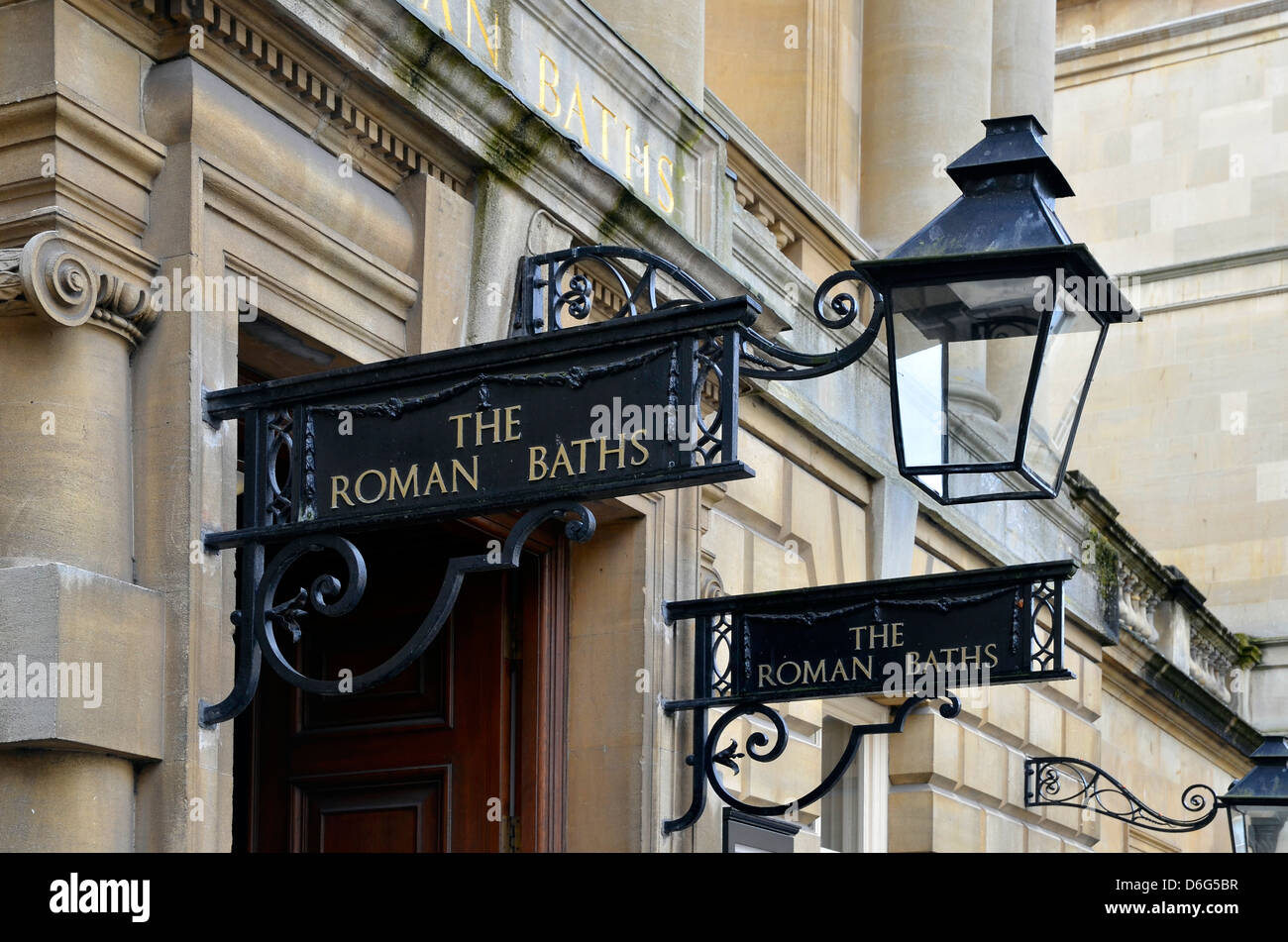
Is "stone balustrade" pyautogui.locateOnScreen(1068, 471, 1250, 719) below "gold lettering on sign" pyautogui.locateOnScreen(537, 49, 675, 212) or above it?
below

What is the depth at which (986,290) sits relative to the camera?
6164 mm

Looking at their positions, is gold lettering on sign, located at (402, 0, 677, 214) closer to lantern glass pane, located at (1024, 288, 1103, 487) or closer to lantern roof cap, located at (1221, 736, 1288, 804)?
lantern glass pane, located at (1024, 288, 1103, 487)

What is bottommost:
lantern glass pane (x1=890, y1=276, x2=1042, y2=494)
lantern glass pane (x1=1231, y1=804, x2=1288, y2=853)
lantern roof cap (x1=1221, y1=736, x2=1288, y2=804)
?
lantern glass pane (x1=1231, y1=804, x2=1288, y2=853)

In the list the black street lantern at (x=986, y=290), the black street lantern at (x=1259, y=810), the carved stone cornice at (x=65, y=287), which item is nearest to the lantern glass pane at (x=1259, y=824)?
the black street lantern at (x=1259, y=810)

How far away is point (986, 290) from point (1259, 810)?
25.5 feet

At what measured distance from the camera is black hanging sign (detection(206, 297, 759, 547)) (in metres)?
5.95

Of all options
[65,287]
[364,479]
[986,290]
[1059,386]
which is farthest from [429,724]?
[1059,386]

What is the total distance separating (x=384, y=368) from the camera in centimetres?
629

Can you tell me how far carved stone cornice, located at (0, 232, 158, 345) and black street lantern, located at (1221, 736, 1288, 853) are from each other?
27.9ft

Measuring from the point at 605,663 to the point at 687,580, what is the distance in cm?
62

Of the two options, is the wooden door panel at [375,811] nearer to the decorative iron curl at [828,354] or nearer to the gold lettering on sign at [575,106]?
the gold lettering on sign at [575,106]

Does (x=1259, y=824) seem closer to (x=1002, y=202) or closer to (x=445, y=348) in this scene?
(x=445, y=348)

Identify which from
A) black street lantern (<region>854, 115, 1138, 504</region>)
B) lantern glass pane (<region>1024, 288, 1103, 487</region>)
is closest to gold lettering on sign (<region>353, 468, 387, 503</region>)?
black street lantern (<region>854, 115, 1138, 504</region>)

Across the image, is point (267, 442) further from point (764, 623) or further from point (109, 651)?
point (764, 623)
